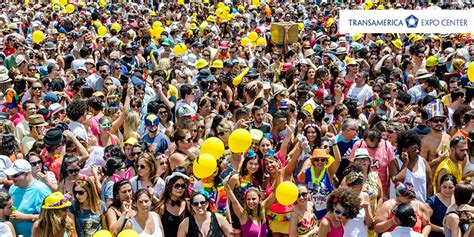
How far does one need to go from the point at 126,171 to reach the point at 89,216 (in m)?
1.11

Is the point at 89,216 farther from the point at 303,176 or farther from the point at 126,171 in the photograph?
the point at 303,176

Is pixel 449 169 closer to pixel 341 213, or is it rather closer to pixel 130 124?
pixel 341 213

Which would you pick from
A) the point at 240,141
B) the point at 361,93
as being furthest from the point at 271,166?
the point at 361,93

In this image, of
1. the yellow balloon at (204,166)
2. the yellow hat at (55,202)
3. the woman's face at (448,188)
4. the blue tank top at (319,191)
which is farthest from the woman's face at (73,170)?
the woman's face at (448,188)

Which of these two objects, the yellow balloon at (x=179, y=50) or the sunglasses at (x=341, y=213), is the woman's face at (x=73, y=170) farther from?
the yellow balloon at (x=179, y=50)

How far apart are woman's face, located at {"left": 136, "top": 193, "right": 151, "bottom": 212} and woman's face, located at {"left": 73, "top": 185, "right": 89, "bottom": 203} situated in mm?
476

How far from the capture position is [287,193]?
240 inches

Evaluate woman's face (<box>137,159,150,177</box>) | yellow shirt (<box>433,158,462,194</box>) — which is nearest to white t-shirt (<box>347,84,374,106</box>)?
yellow shirt (<box>433,158,462,194</box>)

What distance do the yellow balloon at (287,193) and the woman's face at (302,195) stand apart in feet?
0.17

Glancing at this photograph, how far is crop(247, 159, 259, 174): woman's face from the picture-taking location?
267 inches

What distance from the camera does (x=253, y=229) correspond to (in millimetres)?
6379

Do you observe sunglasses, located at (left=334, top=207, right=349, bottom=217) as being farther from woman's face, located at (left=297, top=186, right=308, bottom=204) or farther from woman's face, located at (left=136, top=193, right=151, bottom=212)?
woman's face, located at (left=136, top=193, right=151, bottom=212)

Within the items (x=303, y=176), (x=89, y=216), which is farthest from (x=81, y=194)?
(x=303, y=176)

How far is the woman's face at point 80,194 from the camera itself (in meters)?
6.03
